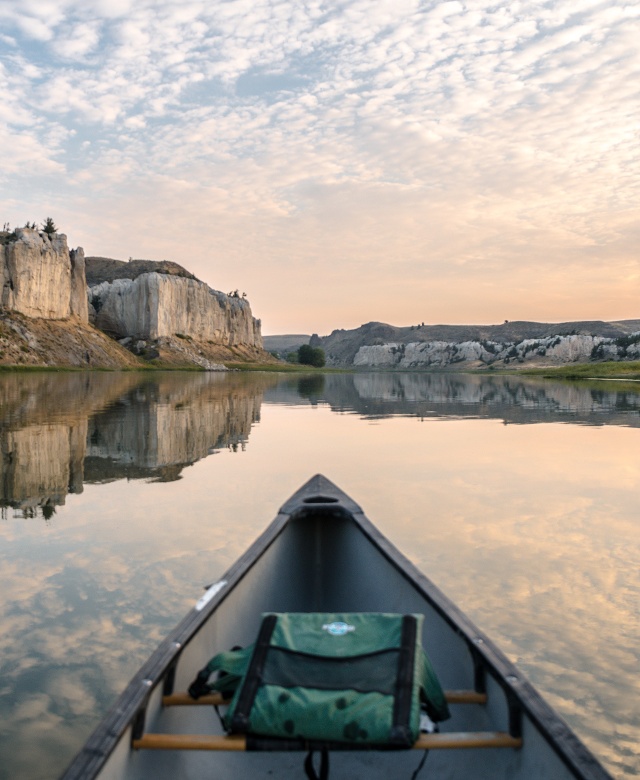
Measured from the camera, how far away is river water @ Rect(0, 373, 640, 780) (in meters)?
5.17

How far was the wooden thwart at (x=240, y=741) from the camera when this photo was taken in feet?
11.3

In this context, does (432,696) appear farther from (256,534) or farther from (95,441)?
(95,441)

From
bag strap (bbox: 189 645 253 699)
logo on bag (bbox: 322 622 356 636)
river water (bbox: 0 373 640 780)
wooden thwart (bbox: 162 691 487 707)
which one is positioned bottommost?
river water (bbox: 0 373 640 780)

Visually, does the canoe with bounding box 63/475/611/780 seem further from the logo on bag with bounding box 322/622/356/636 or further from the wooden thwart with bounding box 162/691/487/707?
the logo on bag with bounding box 322/622/356/636

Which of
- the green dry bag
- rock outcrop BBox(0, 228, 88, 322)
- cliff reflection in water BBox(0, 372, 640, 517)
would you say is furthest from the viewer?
rock outcrop BBox(0, 228, 88, 322)

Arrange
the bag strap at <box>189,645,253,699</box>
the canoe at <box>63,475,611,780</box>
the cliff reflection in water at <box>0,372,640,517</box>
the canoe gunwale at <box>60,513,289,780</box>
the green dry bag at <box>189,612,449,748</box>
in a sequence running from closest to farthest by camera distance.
→ the canoe gunwale at <box>60,513,289,780</box>
the canoe at <box>63,475,611,780</box>
the green dry bag at <box>189,612,449,748</box>
the bag strap at <box>189,645,253,699</box>
the cliff reflection in water at <box>0,372,640,517</box>

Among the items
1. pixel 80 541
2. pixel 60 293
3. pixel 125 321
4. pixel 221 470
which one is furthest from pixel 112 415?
pixel 125 321

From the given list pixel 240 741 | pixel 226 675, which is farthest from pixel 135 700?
pixel 226 675

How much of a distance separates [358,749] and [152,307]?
13373 centimetres

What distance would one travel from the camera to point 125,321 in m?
132

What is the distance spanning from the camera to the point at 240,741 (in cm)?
353

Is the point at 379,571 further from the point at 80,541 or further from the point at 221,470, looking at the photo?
the point at 221,470

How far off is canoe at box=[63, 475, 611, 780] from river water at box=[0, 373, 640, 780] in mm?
1012

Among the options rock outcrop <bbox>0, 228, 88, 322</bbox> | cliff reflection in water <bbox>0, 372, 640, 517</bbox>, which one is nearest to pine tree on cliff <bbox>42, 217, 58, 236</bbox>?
rock outcrop <bbox>0, 228, 88, 322</bbox>
